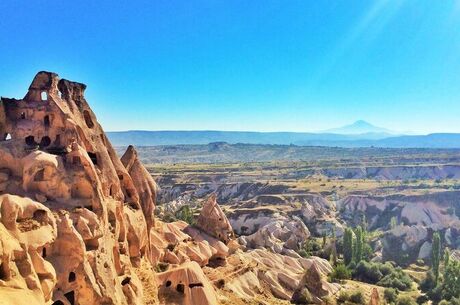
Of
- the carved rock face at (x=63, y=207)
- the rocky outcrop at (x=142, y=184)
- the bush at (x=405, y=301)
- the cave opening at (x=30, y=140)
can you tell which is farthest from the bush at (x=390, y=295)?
the cave opening at (x=30, y=140)

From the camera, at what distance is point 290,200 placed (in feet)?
362

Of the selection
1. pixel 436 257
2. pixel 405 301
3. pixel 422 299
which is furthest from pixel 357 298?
pixel 436 257

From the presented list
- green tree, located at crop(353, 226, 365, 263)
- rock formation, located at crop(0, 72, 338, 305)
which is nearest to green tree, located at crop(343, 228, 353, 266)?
green tree, located at crop(353, 226, 365, 263)

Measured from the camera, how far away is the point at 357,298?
45281 millimetres

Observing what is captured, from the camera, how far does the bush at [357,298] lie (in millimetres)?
44938

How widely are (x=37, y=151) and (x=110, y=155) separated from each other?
7.55 m

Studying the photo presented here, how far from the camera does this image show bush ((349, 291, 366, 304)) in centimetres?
4494

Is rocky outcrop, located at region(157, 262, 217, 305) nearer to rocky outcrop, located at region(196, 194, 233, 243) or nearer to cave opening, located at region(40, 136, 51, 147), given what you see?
cave opening, located at region(40, 136, 51, 147)

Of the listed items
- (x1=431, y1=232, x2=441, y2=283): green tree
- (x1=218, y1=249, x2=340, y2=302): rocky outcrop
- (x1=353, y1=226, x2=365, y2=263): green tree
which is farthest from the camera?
(x1=353, y1=226, x2=365, y2=263): green tree

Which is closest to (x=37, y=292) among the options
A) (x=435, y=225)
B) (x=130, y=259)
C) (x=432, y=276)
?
(x=130, y=259)

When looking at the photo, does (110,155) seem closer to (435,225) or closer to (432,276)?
(432,276)

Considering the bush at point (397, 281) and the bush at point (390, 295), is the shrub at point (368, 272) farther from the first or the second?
the bush at point (390, 295)

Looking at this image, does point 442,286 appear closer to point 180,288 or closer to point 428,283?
point 428,283

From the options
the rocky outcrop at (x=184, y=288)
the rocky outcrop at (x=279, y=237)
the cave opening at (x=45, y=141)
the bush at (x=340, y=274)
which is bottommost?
the bush at (x=340, y=274)
